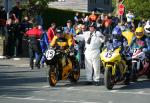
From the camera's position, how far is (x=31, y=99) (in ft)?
47.9

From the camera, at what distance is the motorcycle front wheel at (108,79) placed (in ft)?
53.1

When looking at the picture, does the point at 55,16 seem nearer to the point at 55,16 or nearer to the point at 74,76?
the point at 55,16

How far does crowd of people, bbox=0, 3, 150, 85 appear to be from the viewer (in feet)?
57.3

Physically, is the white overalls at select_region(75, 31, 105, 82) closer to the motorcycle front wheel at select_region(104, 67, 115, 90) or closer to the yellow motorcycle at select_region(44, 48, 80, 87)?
the yellow motorcycle at select_region(44, 48, 80, 87)

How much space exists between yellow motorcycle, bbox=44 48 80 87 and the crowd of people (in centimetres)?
35

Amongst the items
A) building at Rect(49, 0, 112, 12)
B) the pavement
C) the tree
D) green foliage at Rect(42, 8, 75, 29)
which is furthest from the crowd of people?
building at Rect(49, 0, 112, 12)

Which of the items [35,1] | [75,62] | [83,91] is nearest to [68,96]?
[83,91]

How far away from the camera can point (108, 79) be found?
16.2m

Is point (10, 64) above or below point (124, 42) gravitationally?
below

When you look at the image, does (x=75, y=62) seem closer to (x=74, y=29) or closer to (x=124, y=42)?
(x=124, y=42)

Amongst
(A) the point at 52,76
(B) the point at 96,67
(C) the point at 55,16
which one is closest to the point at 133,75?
(B) the point at 96,67

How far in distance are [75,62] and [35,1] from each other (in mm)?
19119

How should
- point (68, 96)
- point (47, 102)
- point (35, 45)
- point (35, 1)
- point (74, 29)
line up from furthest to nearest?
point (35, 1), point (74, 29), point (35, 45), point (68, 96), point (47, 102)

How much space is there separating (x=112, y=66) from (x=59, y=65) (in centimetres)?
159
